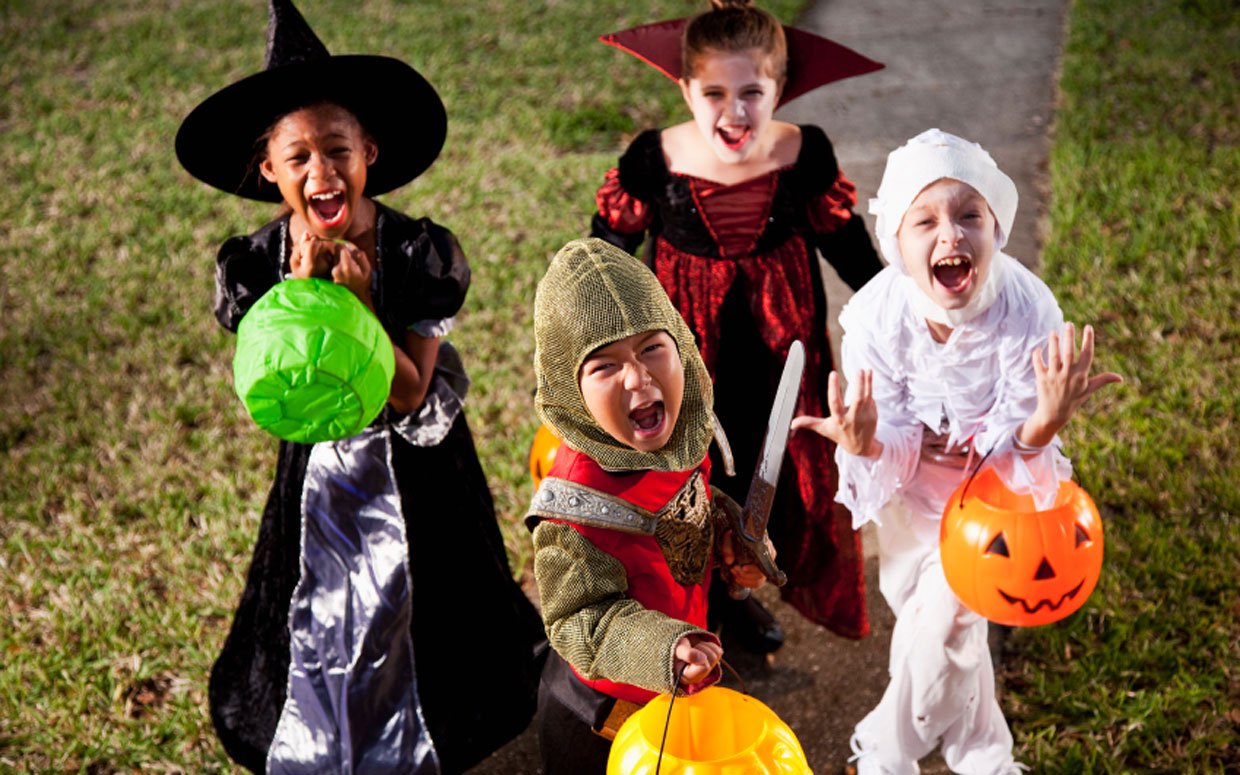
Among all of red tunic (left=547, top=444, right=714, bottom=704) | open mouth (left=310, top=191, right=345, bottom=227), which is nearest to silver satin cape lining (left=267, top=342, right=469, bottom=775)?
open mouth (left=310, top=191, right=345, bottom=227)

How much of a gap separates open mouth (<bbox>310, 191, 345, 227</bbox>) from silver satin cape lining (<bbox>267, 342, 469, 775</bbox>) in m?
0.48

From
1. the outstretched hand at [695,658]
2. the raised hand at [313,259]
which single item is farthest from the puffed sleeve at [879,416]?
the raised hand at [313,259]

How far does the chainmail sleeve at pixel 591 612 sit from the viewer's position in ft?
6.60

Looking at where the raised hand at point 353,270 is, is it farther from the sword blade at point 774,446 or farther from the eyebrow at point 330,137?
the sword blade at point 774,446

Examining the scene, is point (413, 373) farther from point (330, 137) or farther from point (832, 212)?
point (832, 212)

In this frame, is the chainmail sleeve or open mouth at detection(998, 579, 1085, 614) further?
open mouth at detection(998, 579, 1085, 614)

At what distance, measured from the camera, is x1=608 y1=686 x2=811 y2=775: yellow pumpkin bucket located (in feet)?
6.13

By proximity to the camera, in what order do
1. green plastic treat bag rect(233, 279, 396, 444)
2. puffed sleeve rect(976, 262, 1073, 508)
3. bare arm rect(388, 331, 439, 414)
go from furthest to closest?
bare arm rect(388, 331, 439, 414), puffed sleeve rect(976, 262, 1073, 508), green plastic treat bag rect(233, 279, 396, 444)

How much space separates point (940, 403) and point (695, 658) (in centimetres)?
101

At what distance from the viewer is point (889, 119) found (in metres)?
6.97

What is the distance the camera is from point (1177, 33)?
7.34m

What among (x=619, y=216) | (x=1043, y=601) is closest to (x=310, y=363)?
(x=619, y=216)

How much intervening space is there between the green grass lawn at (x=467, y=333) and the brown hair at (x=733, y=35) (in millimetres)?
1806

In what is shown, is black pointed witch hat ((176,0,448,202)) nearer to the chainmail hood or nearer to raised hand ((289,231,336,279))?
raised hand ((289,231,336,279))
